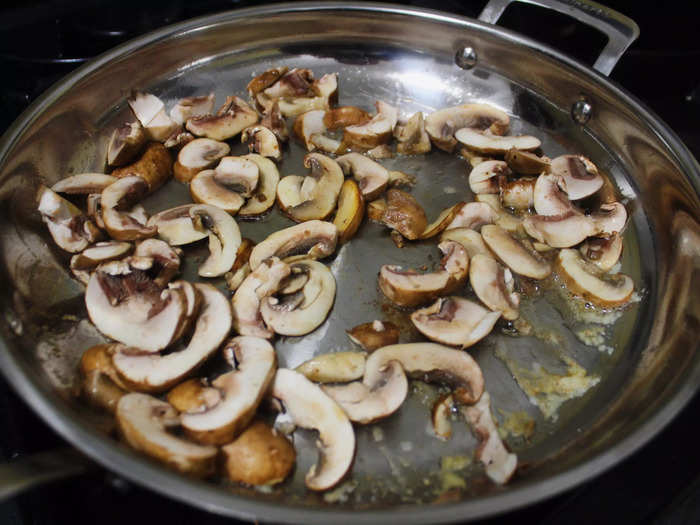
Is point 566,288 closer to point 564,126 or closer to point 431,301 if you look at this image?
point 431,301

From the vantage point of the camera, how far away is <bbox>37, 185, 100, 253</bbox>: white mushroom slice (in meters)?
1.47

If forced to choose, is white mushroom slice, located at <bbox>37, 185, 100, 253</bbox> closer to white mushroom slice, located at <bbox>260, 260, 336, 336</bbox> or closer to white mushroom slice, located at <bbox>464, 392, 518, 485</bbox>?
white mushroom slice, located at <bbox>260, 260, 336, 336</bbox>

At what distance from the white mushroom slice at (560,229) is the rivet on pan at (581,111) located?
0.45m

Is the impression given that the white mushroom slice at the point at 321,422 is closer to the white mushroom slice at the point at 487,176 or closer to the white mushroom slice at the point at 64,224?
the white mushroom slice at the point at 64,224

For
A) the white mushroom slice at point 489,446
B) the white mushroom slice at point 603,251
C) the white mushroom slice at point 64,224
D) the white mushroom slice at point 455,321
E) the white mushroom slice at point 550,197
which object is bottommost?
the white mushroom slice at point 64,224

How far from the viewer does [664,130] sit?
1.69 m

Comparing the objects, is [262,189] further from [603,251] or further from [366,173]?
[603,251]

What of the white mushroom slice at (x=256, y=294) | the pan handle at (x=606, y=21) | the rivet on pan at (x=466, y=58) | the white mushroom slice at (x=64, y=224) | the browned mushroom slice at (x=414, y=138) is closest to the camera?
the white mushroom slice at (x=256, y=294)

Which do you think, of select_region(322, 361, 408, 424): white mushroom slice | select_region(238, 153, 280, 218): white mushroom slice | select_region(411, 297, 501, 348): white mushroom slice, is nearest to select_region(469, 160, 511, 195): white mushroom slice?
select_region(411, 297, 501, 348): white mushroom slice

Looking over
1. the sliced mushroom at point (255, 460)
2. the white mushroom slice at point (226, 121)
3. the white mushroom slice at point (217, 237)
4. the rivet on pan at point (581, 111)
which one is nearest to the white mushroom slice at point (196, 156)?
the white mushroom slice at point (226, 121)

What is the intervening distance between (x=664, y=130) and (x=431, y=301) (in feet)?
2.77

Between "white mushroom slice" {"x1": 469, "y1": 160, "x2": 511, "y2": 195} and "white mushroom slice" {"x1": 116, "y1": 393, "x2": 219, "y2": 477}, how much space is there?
1030 mm

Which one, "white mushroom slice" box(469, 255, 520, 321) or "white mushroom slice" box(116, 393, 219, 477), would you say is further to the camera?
"white mushroom slice" box(469, 255, 520, 321)

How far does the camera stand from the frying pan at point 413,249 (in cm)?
107
